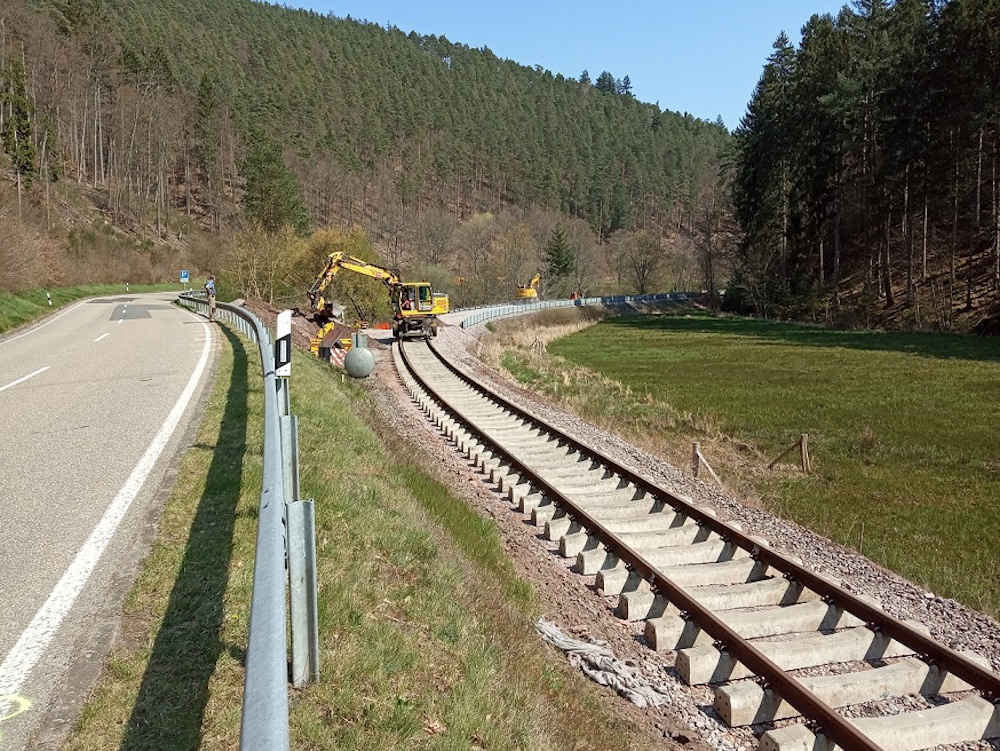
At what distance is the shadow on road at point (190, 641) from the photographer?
11.3ft

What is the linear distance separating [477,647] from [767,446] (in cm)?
1231

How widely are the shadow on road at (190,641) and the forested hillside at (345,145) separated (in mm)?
42207

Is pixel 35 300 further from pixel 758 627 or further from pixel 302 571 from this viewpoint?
pixel 302 571

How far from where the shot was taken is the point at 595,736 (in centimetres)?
480

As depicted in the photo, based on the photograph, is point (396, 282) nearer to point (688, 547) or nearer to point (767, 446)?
point (767, 446)

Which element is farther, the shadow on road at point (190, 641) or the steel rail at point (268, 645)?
the shadow on road at point (190, 641)

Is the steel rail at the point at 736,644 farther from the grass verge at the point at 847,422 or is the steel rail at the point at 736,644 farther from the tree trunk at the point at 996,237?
the tree trunk at the point at 996,237

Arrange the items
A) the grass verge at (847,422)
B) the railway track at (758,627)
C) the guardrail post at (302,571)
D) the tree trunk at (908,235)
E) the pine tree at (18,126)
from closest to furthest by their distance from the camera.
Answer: the guardrail post at (302,571)
the railway track at (758,627)
the grass verge at (847,422)
the tree trunk at (908,235)
the pine tree at (18,126)

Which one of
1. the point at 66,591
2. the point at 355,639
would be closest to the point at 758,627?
the point at 355,639

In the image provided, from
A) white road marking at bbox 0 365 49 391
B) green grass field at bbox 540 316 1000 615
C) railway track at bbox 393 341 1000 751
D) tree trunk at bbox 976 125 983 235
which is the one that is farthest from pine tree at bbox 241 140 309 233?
railway track at bbox 393 341 1000 751

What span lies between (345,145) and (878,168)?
92130 mm

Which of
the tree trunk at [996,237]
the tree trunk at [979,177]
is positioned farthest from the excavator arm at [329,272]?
the tree trunk at [996,237]

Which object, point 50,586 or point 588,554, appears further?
point 588,554

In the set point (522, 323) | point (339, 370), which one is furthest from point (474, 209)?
point (339, 370)
